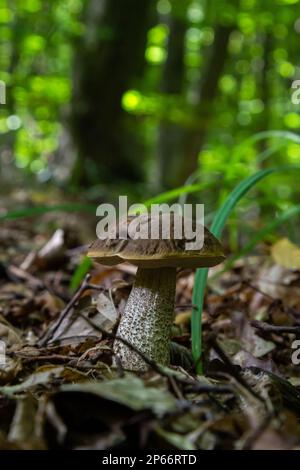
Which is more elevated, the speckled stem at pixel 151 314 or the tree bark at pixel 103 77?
the tree bark at pixel 103 77

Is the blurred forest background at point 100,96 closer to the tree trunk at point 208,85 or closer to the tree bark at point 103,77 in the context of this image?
the tree bark at point 103,77

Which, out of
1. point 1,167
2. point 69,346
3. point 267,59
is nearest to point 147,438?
point 69,346

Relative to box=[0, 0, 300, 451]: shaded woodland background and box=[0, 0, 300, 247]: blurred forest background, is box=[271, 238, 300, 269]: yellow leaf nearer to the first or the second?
box=[0, 0, 300, 451]: shaded woodland background

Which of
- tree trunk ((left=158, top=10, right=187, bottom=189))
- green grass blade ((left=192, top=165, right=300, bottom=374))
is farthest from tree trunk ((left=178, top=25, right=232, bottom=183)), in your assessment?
green grass blade ((left=192, top=165, right=300, bottom=374))
